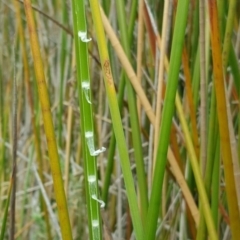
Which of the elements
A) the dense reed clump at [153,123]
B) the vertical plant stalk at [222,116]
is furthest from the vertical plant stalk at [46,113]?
the vertical plant stalk at [222,116]

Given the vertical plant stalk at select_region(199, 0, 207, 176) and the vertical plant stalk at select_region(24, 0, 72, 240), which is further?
the vertical plant stalk at select_region(199, 0, 207, 176)

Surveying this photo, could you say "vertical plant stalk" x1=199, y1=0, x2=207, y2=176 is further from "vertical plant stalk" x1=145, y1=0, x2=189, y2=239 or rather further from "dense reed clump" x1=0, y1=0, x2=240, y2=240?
"vertical plant stalk" x1=145, y1=0, x2=189, y2=239

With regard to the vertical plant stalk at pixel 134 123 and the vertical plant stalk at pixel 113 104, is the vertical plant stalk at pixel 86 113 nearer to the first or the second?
the vertical plant stalk at pixel 113 104

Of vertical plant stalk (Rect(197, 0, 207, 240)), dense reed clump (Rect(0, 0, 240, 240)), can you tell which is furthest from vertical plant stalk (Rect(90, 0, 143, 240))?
vertical plant stalk (Rect(197, 0, 207, 240))

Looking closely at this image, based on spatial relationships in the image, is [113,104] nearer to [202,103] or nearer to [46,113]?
[46,113]

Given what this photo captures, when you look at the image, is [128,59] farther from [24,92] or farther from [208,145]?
[24,92]

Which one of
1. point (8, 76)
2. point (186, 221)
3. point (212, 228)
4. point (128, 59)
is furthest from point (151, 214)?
point (8, 76)


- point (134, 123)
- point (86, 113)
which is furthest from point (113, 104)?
point (134, 123)
